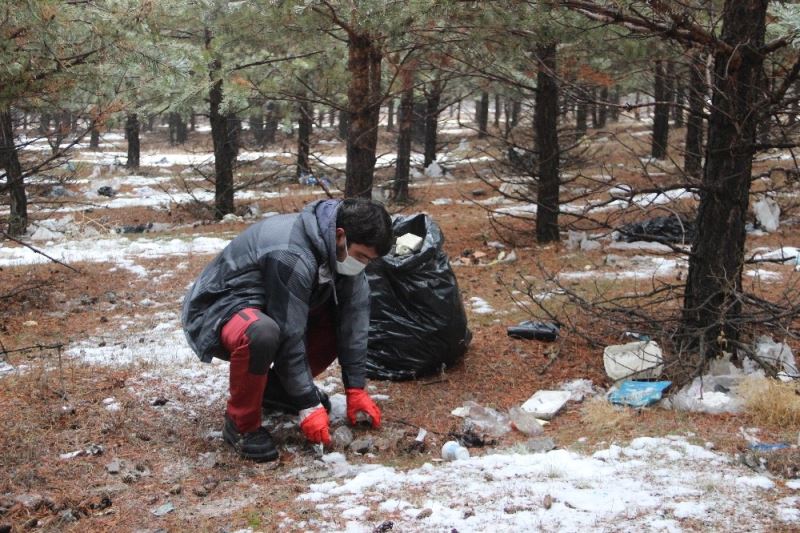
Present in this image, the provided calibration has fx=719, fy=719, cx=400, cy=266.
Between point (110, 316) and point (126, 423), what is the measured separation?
10.5 ft

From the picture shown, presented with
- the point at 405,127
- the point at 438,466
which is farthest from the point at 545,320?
the point at 405,127

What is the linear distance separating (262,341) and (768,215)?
8.69m

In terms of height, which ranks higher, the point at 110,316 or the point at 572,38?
the point at 572,38

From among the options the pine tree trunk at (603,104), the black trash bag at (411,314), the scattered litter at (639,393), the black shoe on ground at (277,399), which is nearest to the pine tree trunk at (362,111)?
the pine tree trunk at (603,104)

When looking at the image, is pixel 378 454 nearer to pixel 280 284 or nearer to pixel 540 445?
pixel 540 445

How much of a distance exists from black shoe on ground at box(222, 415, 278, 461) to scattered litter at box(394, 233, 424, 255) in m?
1.63

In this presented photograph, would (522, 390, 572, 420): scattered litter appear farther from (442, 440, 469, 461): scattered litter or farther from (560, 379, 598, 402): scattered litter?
(442, 440, 469, 461): scattered litter

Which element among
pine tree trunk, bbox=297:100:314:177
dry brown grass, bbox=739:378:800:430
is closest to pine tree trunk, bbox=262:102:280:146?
pine tree trunk, bbox=297:100:314:177

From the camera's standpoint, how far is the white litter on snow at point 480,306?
6367 millimetres

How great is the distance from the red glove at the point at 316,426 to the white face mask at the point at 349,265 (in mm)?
674

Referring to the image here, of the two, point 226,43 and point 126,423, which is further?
point 226,43

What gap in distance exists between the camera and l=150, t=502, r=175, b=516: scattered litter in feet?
9.43

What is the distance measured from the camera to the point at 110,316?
6695mm

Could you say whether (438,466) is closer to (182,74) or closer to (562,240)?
(182,74)
